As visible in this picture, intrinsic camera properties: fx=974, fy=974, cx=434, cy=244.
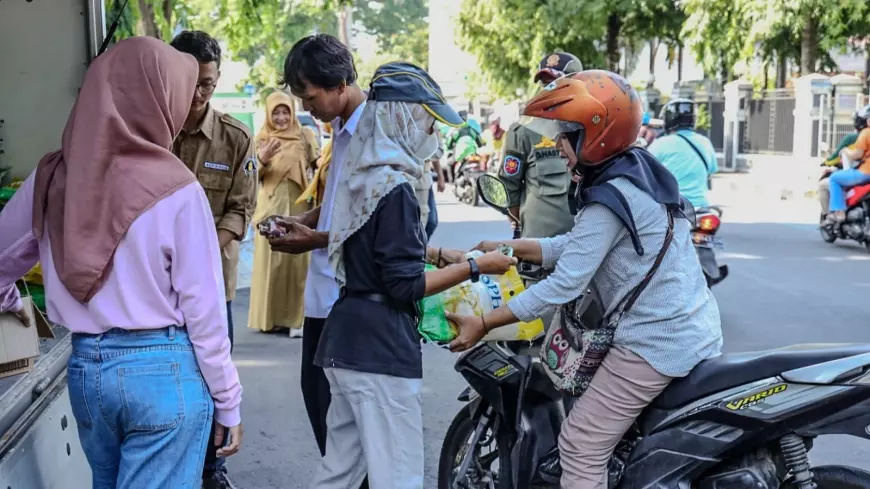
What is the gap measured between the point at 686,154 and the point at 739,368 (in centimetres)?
471

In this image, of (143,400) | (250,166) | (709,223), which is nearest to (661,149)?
(709,223)

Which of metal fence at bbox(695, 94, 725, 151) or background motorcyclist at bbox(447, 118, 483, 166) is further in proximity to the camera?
metal fence at bbox(695, 94, 725, 151)

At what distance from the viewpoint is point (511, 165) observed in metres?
5.25

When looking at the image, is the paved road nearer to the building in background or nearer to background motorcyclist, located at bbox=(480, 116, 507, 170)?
background motorcyclist, located at bbox=(480, 116, 507, 170)

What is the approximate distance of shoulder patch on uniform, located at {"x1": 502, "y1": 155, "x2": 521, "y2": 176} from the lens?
523 cm

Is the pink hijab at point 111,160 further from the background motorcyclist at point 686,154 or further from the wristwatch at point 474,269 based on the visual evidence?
the background motorcyclist at point 686,154

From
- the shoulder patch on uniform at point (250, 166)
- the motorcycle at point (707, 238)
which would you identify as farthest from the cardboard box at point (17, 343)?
the motorcycle at point (707, 238)

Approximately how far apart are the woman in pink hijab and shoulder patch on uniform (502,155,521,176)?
2.94m

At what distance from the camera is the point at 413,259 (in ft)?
9.49

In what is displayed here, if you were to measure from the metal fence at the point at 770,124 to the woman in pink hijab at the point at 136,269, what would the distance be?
2260 cm

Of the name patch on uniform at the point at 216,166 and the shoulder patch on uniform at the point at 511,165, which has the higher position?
the shoulder patch on uniform at the point at 511,165

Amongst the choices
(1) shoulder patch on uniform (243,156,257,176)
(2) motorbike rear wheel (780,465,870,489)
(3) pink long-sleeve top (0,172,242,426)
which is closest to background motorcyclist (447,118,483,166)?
(1) shoulder patch on uniform (243,156,257,176)

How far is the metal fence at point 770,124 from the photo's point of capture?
2355 centimetres

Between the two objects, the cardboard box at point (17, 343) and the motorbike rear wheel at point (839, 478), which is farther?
the cardboard box at point (17, 343)
